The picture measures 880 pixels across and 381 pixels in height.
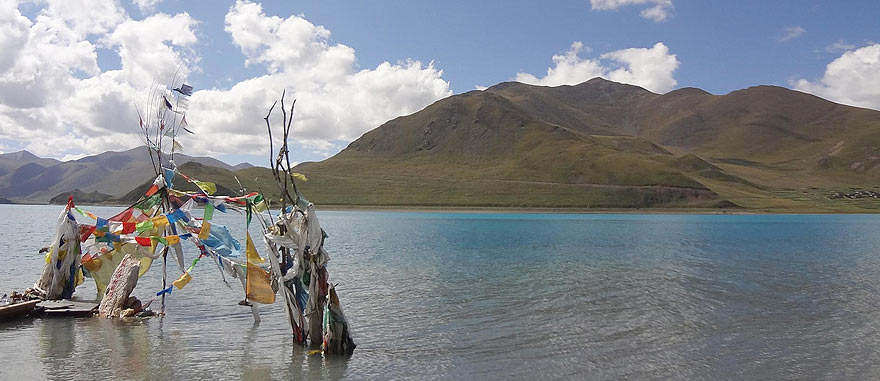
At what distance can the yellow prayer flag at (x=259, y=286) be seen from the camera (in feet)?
59.6

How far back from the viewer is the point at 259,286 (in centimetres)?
1831

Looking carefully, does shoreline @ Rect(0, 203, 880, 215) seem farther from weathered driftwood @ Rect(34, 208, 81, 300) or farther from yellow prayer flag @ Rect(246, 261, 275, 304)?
yellow prayer flag @ Rect(246, 261, 275, 304)

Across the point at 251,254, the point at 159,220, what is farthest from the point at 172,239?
the point at 251,254

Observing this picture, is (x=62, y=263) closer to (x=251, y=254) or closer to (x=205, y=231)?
(x=205, y=231)

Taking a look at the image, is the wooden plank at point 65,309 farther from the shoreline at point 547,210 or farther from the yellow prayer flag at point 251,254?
the shoreline at point 547,210

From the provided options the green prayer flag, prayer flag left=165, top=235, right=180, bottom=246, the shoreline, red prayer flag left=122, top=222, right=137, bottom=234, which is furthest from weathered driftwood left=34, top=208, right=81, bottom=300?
the shoreline

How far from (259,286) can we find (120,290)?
615 centimetres

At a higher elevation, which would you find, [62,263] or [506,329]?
[62,263]

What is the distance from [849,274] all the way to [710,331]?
2068 centimetres

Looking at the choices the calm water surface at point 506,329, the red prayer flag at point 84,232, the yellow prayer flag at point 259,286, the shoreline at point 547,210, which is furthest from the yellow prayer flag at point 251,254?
the shoreline at point 547,210

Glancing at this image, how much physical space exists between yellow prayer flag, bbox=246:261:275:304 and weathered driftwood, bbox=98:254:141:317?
5.39 metres

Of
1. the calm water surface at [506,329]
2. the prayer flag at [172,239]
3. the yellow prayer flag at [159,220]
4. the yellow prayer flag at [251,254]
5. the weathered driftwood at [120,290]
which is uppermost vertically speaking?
the yellow prayer flag at [159,220]

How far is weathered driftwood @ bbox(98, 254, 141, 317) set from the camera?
2088 cm

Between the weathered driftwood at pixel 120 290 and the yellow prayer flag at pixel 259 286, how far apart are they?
5.39 m
